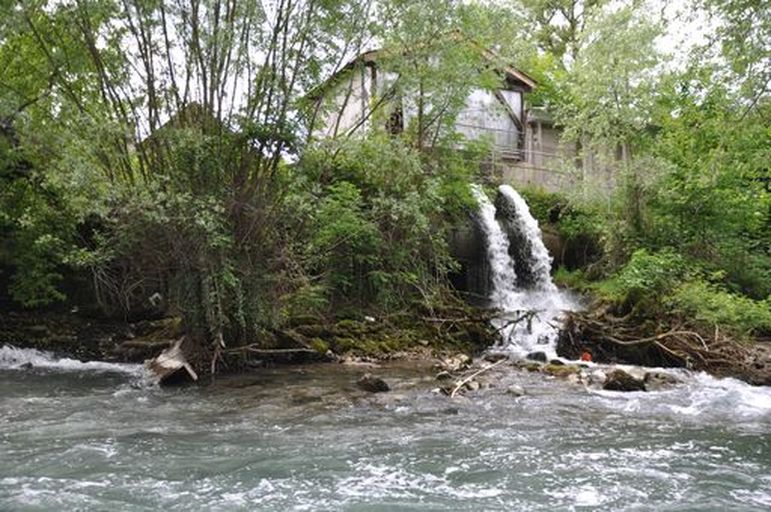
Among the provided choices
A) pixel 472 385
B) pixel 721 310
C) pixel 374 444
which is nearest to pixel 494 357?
pixel 472 385

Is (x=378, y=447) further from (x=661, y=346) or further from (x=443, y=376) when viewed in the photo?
(x=661, y=346)

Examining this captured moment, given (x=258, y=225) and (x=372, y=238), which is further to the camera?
(x=372, y=238)

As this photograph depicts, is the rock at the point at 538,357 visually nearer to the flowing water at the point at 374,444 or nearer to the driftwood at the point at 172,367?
the flowing water at the point at 374,444

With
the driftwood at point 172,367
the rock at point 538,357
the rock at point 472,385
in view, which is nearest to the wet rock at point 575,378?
the rock at point 472,385

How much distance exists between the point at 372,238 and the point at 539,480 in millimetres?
9210

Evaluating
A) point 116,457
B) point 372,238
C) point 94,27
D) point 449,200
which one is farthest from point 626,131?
point 116,457

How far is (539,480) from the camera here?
219 inches

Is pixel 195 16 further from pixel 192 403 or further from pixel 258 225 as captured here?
pixel 192 403

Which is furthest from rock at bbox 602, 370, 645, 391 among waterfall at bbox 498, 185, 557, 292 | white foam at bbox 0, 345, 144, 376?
waterfall at bbox 498, 185, 557, 292

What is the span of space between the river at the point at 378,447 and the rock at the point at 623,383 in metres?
0.30

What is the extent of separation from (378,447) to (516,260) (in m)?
13.8

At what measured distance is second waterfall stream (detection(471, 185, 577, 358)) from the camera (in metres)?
18.2

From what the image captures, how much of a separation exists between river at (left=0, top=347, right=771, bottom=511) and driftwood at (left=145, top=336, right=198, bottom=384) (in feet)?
1.13

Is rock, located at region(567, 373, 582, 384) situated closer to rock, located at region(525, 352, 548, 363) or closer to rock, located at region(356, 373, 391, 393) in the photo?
rock, located at region(525, 352, 548, 363)
